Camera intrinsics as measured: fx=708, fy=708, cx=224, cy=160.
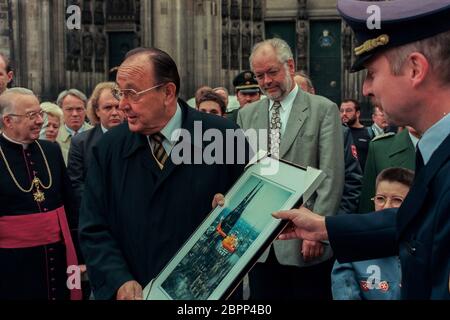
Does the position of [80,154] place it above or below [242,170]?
below

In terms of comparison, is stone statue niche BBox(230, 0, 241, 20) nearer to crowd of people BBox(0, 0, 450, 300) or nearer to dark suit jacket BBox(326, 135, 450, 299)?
crowd of people BBox(0, 0, 450, 300)

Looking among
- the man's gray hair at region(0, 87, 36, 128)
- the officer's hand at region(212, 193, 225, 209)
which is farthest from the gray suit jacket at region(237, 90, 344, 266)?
the man's gray hair at region(0, 87, 36, 128)

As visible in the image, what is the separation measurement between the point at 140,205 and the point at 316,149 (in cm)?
179

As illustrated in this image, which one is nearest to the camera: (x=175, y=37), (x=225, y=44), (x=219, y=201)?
(x=219, y=201)

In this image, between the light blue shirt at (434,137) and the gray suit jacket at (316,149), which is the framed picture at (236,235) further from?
the gray suit jacket at (316,149)

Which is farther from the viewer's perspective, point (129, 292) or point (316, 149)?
point (316, 149)

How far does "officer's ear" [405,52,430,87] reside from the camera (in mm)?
1743

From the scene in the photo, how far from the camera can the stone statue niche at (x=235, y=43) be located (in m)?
16.8

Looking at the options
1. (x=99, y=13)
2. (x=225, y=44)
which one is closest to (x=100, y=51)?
(x=99, y=13)

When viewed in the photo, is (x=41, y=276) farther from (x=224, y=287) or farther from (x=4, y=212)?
(x=224, y=287)

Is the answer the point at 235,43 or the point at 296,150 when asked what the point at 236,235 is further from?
the point at 235,43

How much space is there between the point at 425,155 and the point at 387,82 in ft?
0.70

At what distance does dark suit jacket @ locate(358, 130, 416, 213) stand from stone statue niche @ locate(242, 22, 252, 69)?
12.3m

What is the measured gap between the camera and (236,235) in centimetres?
245
